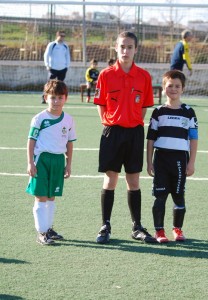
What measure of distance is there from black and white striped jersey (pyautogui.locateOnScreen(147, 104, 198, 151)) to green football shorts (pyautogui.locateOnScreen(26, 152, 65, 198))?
0.83 metres

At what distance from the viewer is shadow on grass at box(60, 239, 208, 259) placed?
561 centimetres

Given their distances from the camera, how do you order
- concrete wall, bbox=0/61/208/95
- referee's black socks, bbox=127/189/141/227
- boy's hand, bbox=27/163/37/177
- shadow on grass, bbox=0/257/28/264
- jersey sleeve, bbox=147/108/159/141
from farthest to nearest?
concrete wall, bbox=0/61/208/95, referee's black socks, bbox=127/189/141/227, jersey sleeve, bbox=147/108/159/141, boy's hand, bbox=27/163/37/177, shadow on grass, bbox=0/257/28/264

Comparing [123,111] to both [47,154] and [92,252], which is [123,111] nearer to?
[47,154]

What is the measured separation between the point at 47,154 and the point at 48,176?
19cm

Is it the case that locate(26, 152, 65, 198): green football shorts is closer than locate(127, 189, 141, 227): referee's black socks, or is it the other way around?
locate(26, 152, 65, 198): green football shorts

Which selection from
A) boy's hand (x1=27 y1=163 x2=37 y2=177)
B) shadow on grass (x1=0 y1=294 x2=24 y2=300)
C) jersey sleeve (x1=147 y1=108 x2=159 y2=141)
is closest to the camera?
shadow on grass (x1=0 y1=294 x2=24 y2=300)

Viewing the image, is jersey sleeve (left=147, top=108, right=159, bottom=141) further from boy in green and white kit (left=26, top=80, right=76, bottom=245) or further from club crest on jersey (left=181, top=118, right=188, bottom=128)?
boy in green and white kit (left=26, top=80, right=76, bottom=245)

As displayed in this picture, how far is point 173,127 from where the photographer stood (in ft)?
19.4

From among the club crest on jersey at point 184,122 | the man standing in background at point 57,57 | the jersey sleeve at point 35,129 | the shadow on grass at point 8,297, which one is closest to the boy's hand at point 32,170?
the jersey sleeve at point 35,129

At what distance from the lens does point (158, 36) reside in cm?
2244

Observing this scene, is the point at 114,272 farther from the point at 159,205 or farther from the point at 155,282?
the point at 159,205

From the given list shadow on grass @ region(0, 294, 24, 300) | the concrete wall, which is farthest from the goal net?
shadow on grass @ region(0, 294, 24, 300)

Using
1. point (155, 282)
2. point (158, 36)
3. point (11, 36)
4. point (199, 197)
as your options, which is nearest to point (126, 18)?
point (158, 36)

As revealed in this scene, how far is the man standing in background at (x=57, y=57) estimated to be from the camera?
1739 centimetres
